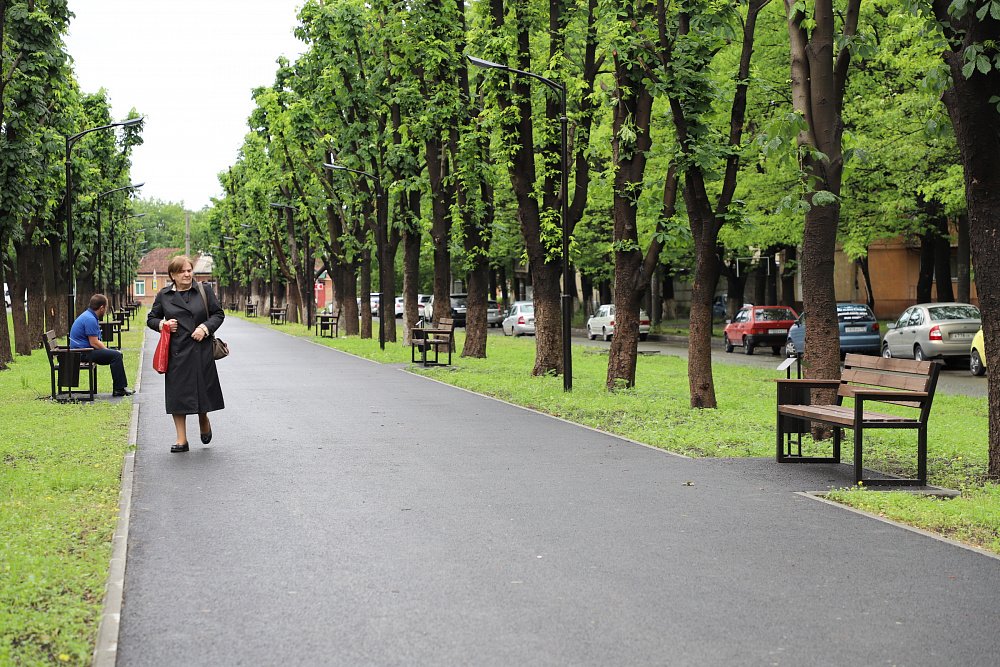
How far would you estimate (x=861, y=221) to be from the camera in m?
33.3

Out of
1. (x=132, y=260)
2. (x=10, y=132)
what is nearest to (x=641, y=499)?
(x=10, y=132)

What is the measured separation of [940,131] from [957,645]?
646cm

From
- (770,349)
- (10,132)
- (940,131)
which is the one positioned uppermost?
(10,132)

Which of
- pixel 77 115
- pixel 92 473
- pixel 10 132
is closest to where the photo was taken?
pixel 92 473

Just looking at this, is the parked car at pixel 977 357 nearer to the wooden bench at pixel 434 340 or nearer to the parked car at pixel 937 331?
the parked car at pixel 937 331

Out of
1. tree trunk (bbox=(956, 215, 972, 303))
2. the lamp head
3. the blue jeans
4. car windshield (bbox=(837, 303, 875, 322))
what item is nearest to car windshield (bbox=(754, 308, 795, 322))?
car windshield (bbox=(837, 303, 875, 322))

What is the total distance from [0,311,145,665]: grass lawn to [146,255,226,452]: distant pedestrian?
2.43 feet

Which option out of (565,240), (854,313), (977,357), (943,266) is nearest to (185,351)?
(565,240)

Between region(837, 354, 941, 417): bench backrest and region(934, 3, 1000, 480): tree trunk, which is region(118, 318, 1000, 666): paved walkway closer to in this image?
region(837, 354, 941, 417): bench backrest

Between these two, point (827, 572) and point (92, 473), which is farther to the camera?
point (92, 473)

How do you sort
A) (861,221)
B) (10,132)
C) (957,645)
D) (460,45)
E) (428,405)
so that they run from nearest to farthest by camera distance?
(957,645)
(428,405)
(10,132)
(460,45)
(861,221)

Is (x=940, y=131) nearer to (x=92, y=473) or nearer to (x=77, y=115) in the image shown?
(x=92, y=473)

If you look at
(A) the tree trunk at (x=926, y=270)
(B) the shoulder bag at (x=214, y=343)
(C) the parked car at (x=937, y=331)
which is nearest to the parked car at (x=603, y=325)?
(A) the tree trunk at (x=926, y=270)

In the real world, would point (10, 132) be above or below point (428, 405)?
above
